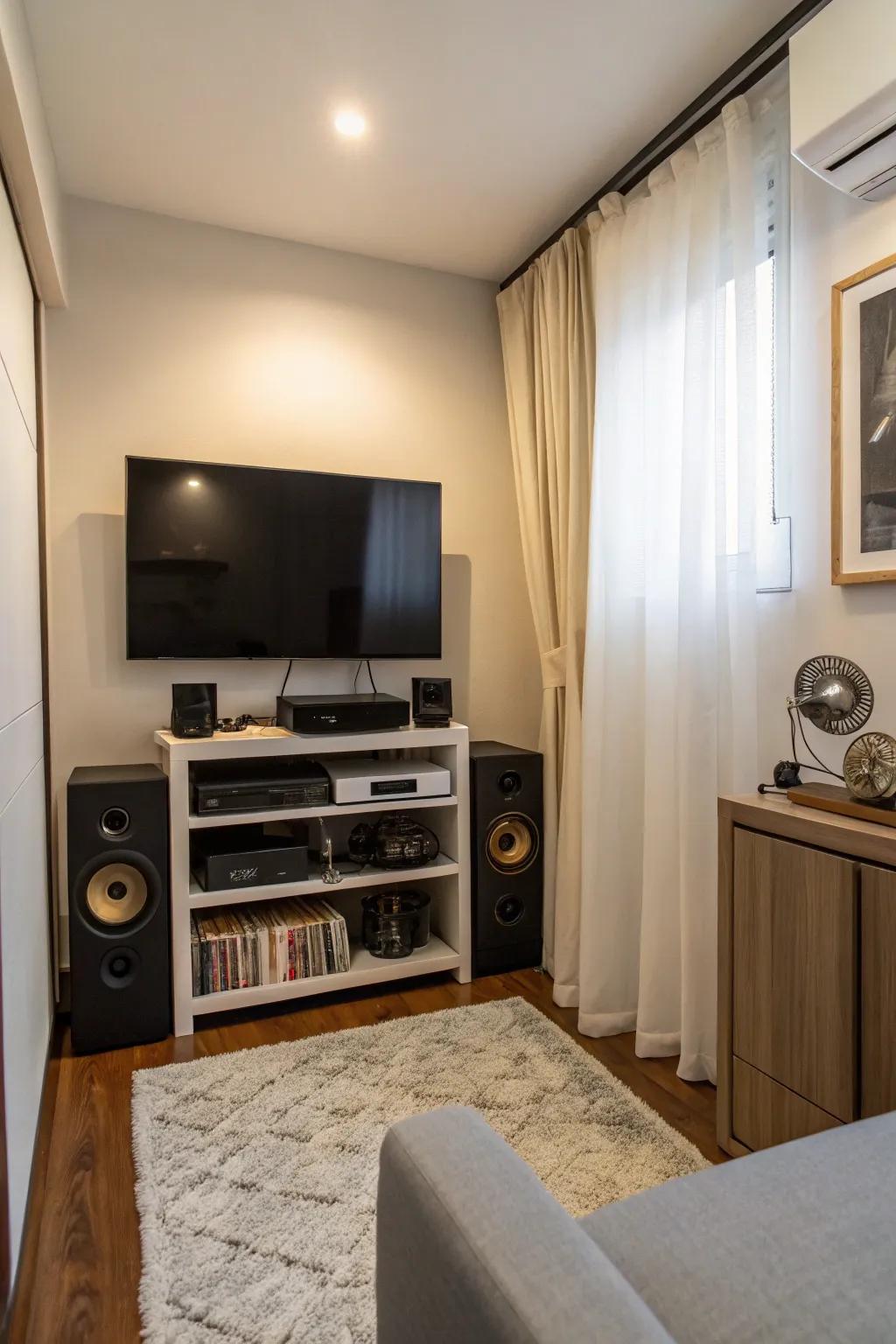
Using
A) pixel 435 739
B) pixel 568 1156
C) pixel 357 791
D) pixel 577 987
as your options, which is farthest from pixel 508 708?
pixel 568 1156

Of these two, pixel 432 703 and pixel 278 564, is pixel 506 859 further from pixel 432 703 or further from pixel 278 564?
pixel 278 564

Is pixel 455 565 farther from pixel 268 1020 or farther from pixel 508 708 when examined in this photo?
pixel 268 1020

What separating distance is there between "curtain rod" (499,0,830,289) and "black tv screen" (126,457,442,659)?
114 centimetres

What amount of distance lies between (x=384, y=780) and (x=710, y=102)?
2.18 m

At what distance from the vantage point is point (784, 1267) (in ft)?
2.62

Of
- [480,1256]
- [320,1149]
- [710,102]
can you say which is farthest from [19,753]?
[710,102]

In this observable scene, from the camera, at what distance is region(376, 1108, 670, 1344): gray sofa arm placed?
24.8 inches

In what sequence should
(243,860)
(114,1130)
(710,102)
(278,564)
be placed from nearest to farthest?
(114,1130) → (710,102) → (243,860) → (278,564)

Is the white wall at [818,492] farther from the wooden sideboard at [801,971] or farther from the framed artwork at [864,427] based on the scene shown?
the wooden sideboard at [801,971]

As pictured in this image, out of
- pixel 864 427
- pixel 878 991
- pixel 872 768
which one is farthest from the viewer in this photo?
pixel 864 427

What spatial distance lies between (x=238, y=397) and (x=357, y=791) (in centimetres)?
149

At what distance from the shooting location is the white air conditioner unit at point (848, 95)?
1.59 meters

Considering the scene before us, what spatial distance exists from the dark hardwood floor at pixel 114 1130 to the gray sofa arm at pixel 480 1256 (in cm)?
88

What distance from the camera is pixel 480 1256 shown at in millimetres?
704
